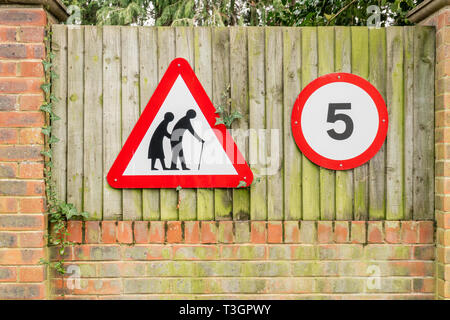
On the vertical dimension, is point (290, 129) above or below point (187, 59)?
below

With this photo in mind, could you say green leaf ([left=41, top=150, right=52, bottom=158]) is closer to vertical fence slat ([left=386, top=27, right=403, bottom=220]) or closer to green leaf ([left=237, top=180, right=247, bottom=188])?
green leaf ([left=237, top=180, right=247, bottom=188])

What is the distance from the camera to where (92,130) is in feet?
8.99

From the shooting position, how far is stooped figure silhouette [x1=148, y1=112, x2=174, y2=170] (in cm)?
269

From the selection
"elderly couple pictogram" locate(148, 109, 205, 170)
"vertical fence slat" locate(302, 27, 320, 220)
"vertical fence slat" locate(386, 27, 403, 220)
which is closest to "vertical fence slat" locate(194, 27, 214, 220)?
"elderly couple pictogram" locate(148, 109, 205, 170)

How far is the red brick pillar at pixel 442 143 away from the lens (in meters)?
2.61

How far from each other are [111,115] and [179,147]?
52 centimetres

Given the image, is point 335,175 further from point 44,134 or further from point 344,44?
point 44,134

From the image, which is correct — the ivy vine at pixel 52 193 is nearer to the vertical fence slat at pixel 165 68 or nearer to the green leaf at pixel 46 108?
the green leaf at pixel 46 108

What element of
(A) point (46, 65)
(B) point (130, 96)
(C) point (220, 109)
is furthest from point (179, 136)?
(A) point (46, 65)

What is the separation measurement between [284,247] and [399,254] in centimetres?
78

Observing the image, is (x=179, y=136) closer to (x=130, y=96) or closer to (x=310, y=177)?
(x=130, y=96)

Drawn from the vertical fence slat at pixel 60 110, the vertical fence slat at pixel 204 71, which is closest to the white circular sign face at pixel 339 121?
the vertical fence slat at pixel 204 71

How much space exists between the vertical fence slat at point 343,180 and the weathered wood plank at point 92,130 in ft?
5.31

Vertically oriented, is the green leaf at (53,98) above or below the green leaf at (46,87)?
below
